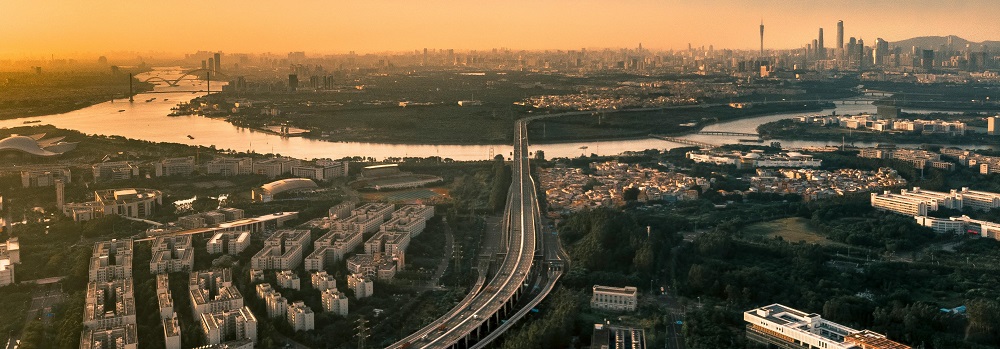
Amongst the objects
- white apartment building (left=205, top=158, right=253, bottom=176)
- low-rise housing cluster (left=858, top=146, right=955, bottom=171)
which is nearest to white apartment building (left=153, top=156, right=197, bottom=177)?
white apartment building (left=205, top=158, right=253, bottom=176)

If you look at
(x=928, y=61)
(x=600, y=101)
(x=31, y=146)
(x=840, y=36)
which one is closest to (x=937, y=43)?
(x=840, y=36)

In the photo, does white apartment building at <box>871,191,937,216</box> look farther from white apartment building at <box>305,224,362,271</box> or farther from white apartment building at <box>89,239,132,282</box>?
white apartment building at <box>89,239,132,282</box>

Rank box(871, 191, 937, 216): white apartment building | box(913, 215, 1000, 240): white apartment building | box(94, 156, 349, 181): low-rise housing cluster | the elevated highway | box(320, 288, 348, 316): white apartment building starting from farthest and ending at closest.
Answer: box(94, 156, 349, 181): low-rise housing cluster
box(871, 191, 937, 216): white apartment building
box(913, 215, 1000, 240): white apartment building
box(320, 288, 348, 316): white apartment building
the elevated highway

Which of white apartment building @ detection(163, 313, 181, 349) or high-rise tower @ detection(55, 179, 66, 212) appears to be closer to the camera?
white apartment building @ detection(163, 313, 181, 349)

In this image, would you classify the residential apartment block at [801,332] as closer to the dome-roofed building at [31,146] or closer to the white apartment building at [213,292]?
the white apartment building at [213,292]

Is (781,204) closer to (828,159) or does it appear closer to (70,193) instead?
(828,159)

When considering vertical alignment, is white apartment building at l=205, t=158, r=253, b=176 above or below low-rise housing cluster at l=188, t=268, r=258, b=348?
above

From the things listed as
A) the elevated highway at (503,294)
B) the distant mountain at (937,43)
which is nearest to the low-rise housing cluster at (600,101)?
the elevated highway at (503,294)
